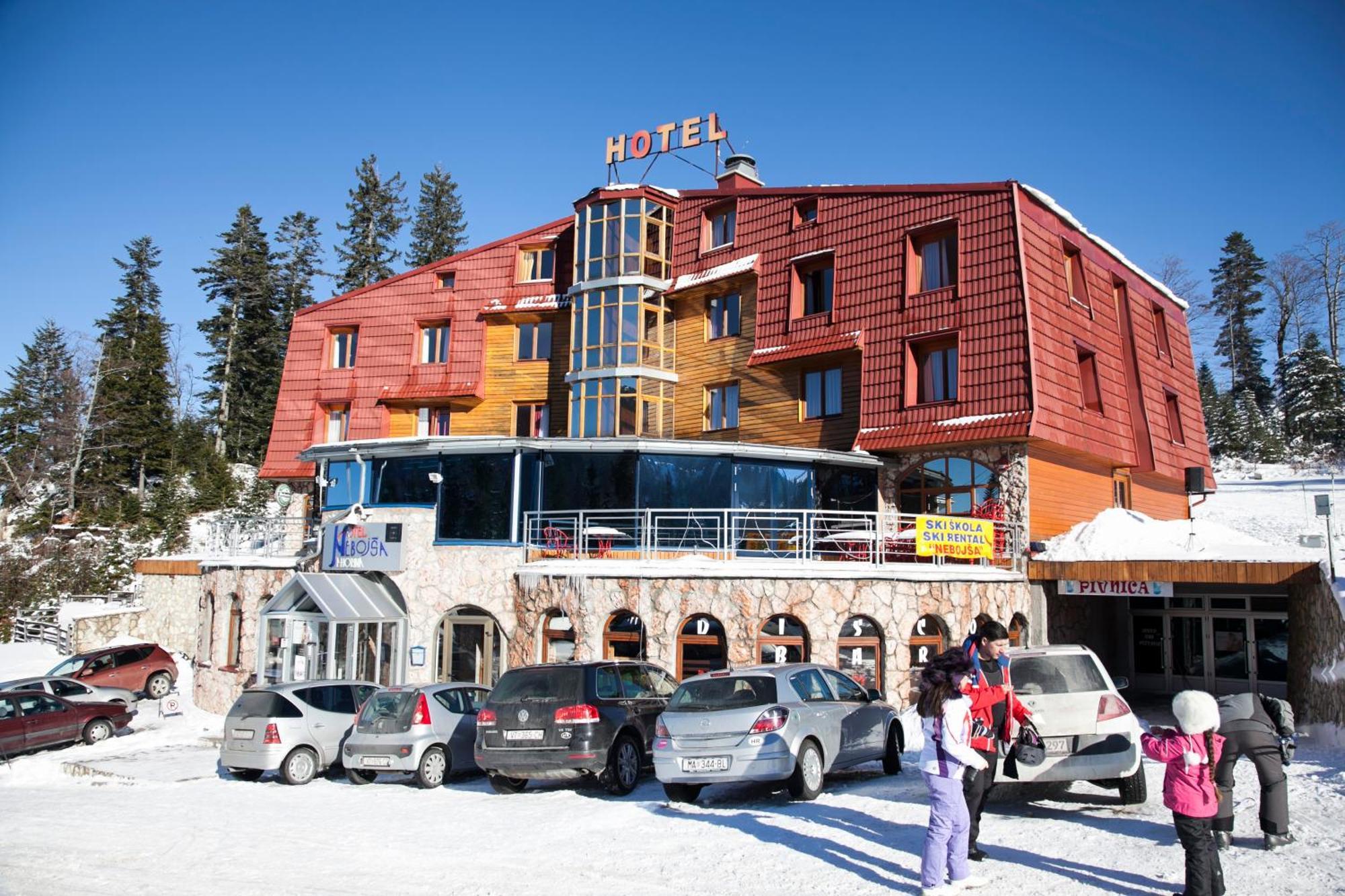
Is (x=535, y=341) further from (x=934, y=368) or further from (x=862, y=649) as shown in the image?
(x=862, y=649)

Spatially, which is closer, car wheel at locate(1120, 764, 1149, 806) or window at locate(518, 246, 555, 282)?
car wheel at locate(1120, 764, 1149, 806)

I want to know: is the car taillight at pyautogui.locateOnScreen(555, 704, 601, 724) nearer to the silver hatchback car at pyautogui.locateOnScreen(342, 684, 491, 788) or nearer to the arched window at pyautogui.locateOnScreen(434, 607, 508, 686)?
the silver hatchback car at pyautogui.locateOnScreen(342, 684, 491, 788)

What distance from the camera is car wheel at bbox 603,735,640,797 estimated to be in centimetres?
1259

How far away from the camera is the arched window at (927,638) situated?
63.3 feet

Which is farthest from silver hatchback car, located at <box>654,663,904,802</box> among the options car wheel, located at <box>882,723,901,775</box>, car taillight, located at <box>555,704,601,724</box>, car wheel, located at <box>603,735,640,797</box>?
car taillight, located at <box>555,704,601,724</box>

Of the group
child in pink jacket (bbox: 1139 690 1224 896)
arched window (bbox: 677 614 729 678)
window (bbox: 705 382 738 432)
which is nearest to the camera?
child in pink jacket (bbox: 1139 690 1224 896)

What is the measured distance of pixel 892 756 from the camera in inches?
509

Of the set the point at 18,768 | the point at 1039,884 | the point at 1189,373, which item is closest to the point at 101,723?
the point at 18,768

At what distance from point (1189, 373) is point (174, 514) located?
41690 millimetres

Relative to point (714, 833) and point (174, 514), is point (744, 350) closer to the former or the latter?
point (714, 833)

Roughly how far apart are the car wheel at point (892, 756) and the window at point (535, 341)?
22006 mm

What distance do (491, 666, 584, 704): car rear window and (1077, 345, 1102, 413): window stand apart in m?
18.1

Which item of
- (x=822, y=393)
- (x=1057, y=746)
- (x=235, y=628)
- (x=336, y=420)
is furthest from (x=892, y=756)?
(x=336, y=420)

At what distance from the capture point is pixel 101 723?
20.9 m
